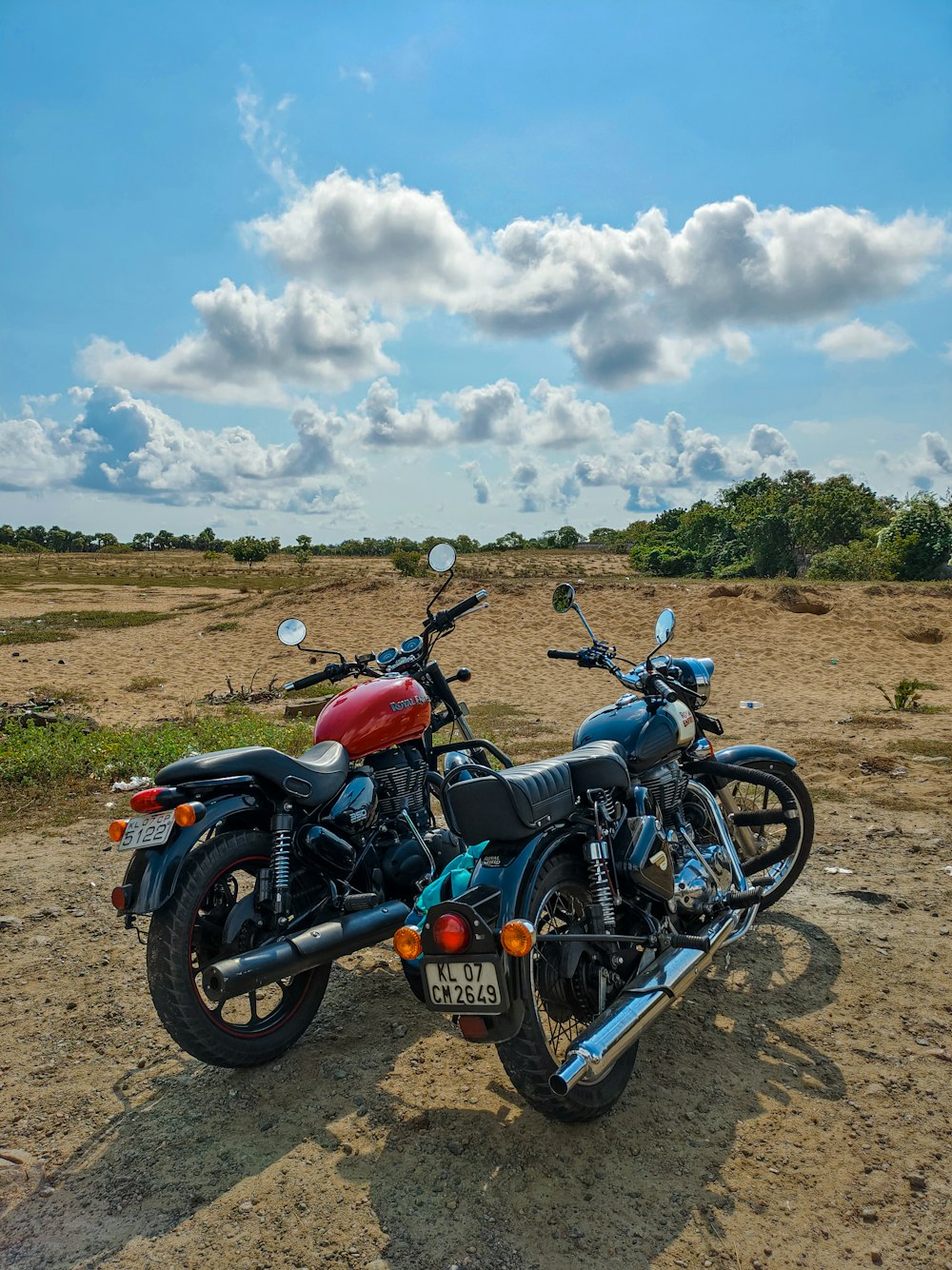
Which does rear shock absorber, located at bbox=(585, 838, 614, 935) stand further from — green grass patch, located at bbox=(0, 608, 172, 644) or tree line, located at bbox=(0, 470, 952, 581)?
green grass patch, located at bbox=(0, 608, 172, 644)

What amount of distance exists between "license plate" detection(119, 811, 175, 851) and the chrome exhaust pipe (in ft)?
5.06

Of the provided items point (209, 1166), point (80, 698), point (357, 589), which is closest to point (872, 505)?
point (357, 589)

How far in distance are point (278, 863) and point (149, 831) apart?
502 millimetres

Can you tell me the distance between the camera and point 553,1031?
2857 mm

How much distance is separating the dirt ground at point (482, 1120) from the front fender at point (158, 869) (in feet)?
2.41

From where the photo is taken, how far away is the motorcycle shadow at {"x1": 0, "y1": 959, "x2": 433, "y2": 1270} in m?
2.43

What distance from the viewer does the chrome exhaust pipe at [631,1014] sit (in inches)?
95.6

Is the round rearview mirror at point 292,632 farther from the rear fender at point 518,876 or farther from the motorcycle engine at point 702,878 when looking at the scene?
the motorcycle engine at point 702,878

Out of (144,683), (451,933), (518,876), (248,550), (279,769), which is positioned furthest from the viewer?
(248,550)

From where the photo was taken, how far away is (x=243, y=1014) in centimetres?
359

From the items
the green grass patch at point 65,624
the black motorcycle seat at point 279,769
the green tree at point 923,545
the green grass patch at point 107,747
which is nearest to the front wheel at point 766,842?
the black motorcycle seat at point 279,769

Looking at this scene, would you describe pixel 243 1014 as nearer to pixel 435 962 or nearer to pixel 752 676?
pixel 435 962

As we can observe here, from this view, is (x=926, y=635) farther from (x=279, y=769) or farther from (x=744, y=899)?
(x=279, y=769)

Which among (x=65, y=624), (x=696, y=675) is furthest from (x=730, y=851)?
(x=65, y=624)
